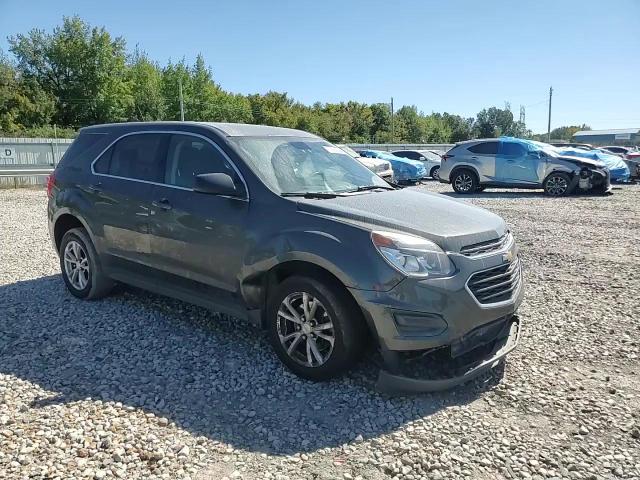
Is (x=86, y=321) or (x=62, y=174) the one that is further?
(x=62, y=174)

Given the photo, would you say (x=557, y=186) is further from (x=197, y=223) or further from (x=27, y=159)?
(x=27, y=159)

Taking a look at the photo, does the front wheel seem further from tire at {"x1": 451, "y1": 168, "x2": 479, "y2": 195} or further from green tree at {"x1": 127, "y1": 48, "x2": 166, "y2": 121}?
green tree at {"x1": 127, "y1": 48, "x2": 166, "y2": 121}

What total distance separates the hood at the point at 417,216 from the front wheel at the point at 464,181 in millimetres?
13382

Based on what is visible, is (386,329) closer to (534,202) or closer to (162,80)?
(534,202)

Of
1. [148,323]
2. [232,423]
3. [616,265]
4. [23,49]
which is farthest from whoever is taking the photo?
[23,49]

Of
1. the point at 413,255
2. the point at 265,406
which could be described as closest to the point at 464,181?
the point at 413,255

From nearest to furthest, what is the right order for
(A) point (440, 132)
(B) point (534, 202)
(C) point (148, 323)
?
(C) point (148, 323), (B) point (534, 202), (A) point (440, 132)

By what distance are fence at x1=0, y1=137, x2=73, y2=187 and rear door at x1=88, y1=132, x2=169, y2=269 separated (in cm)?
1791

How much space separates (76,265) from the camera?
5566mm

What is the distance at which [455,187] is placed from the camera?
17391 mm

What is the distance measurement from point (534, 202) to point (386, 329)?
1271cm

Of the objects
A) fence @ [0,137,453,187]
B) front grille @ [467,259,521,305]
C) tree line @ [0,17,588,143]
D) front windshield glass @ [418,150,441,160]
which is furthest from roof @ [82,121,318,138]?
tree line @ [0,17,588,143]

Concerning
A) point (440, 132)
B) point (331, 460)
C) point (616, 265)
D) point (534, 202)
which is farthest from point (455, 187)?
point (440, 132)

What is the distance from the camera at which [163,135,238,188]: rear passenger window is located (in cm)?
433
